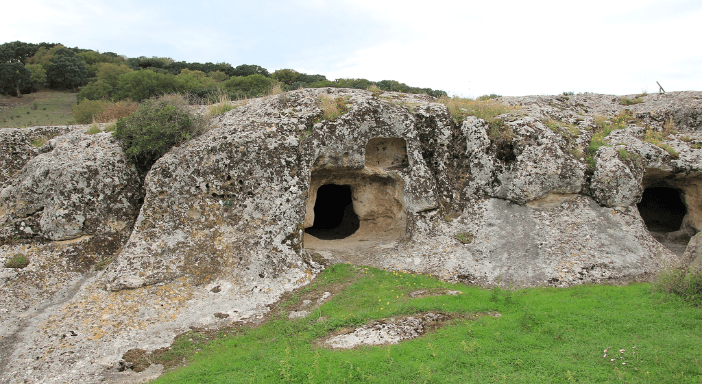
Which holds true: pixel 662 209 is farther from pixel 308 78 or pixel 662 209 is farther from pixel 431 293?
pixel 308 78

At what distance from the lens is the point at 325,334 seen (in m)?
8.98

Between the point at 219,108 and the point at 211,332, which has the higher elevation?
the point at 219,108

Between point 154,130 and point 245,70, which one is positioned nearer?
point 154,130

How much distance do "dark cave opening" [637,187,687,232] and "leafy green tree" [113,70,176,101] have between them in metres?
27.1

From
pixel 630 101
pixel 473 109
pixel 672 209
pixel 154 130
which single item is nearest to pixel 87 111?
pixel 154 130

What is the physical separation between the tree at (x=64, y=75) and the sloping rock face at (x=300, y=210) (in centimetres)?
3351

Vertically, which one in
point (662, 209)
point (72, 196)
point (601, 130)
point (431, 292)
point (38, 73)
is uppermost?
point (38, 73)

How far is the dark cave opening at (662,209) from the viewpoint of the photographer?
17.7 m

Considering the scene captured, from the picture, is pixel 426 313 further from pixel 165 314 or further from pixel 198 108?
pixel 198 108

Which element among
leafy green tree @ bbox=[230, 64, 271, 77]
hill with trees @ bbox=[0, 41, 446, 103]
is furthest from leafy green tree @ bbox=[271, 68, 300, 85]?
leafy green tree @ bbox=[230, 64, 271, 77]

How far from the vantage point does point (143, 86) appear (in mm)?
27328

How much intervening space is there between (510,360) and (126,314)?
8.52 metres

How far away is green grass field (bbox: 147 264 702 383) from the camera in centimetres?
704

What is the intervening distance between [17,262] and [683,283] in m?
16.8
